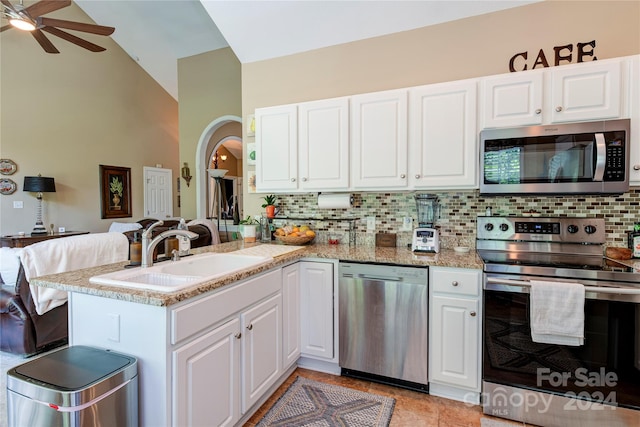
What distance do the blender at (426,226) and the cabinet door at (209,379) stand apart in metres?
1.44

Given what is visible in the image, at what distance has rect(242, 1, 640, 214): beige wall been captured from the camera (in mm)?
2176

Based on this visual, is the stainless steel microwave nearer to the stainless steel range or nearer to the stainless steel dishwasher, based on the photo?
the stainless steel range

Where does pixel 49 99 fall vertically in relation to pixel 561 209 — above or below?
above

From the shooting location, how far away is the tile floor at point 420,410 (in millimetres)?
1886

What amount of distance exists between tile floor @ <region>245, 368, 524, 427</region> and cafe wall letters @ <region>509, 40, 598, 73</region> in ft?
7.88

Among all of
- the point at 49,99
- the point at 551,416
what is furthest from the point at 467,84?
the point at 49,99

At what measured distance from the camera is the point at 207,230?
4.99 meters

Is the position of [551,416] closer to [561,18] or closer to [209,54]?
[561,18]

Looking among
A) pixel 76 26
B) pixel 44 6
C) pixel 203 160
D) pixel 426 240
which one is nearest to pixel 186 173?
pixel 203 160

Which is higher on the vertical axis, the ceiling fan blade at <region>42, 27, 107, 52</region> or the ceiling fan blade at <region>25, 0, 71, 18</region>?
the ceiling fan blade at <region>42, 27, 107, 52</region>

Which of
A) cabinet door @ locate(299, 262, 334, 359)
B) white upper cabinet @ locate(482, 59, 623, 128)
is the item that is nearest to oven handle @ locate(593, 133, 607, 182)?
white upper cabinet @ locate(482, 59, 623, 128)

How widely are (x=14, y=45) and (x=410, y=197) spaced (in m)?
6.83

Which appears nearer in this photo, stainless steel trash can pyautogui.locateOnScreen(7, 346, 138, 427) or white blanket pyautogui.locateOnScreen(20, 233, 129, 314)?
stainless steel trash can pyautogui.locateOnScreen(7, 346, 138, 427)

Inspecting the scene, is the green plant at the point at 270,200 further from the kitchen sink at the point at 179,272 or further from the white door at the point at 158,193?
the white door at the point at 158,193
